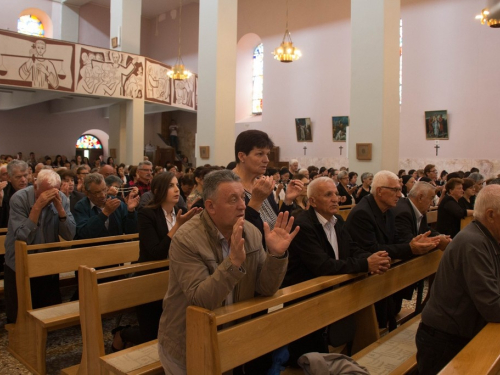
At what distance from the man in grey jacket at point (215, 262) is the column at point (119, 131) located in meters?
14.9

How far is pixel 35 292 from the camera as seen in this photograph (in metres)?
4.56

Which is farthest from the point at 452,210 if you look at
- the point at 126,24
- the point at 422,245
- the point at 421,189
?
the point at 126,24

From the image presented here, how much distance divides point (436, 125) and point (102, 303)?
1466 centimetres

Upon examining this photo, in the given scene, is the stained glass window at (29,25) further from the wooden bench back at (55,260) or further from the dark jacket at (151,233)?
the dark jacket at (151,233)

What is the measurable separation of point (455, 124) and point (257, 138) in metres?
13.8

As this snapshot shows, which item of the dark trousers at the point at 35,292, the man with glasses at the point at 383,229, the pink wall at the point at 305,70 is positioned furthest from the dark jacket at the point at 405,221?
the pink wall at the point at 305,70

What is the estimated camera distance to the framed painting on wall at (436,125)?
15617mm

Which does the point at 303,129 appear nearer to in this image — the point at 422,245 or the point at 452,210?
the point at 452,210

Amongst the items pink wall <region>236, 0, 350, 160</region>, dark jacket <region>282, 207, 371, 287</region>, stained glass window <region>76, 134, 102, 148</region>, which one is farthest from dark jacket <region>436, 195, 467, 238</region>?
stained glass window <region>76, 134, 102, 148</region>

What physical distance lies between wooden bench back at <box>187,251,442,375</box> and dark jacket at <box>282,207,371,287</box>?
10cm

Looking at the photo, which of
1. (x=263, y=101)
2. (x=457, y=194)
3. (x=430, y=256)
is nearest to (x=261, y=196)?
(x=430, y=256)

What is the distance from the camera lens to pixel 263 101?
69.8 feet

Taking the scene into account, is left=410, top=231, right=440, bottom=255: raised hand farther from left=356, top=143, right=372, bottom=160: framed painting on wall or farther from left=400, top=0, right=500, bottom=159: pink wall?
left=400, top=0, right=500, bottom=159: pink wall

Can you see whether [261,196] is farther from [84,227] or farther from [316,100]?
[316,100]
